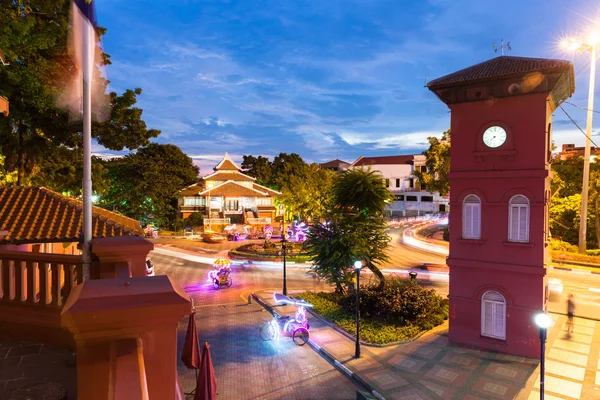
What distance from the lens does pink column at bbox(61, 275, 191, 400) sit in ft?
5.56

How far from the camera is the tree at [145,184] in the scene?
2130 inches

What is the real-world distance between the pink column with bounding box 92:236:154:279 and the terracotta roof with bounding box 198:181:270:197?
2111 inches

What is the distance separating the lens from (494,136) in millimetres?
15586

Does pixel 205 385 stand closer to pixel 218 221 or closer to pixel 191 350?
pixel 191 350

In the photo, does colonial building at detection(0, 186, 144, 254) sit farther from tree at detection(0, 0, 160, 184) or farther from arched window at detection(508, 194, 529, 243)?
arched window at detection(508, 194, 529, 243)

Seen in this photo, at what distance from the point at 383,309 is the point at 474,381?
20.5ft

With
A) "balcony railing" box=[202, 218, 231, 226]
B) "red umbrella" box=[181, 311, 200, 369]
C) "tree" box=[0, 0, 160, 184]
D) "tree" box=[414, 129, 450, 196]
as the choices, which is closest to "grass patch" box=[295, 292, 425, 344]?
"red umbrella" box=[181, 311, 200, 369]

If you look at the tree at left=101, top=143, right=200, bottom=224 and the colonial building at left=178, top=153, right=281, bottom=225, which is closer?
the tree at left=101, top=143, right=200, bottom=224

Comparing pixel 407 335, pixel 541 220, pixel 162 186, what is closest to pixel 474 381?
pixel 407 335

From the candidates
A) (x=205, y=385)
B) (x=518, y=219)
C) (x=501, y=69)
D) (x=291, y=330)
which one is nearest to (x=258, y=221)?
(x=291, y=330)

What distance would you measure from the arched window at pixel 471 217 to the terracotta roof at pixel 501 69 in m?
4.98

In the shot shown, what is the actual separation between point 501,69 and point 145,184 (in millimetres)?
49889

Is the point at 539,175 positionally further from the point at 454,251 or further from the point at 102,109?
the point at 102,109

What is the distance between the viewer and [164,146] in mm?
59188
